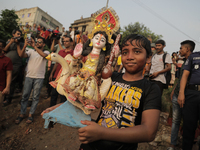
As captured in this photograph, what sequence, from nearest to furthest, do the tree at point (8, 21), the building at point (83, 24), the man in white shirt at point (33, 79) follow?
the man in white shirt at point (33, 79) → the tree at point (8, 21) → the building at point (83, 24)

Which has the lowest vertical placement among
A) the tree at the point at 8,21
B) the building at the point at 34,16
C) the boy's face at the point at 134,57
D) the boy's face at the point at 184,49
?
the boy's face at the point at 134,57

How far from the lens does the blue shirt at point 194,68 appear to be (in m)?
2.09

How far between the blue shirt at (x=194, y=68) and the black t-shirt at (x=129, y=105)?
151cm

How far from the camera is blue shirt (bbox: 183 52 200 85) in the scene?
2090mm

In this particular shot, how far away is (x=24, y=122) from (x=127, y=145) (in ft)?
11.8

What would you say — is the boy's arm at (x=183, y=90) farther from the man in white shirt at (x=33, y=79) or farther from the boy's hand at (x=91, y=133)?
the man in white shirt at (x=33, y=79)

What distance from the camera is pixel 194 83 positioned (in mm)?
2109

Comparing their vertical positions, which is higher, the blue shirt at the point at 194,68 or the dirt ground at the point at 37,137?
the blue shirt at the point at 194,68

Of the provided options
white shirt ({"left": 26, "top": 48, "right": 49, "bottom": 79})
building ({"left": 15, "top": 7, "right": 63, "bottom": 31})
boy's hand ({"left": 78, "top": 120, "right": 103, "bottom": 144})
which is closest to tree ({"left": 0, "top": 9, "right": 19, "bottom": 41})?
white shirt ({"left": 26, "top": 48, "right": 49, "bottom": 79})

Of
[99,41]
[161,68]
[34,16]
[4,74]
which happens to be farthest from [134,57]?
[34,16]

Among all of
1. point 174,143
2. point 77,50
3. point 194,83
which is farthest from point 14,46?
point 174,143

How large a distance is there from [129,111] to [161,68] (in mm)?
2753

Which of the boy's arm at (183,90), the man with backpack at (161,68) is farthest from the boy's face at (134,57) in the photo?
the man with backpack at (161,68)

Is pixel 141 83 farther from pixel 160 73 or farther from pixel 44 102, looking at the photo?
pixel 44 102
